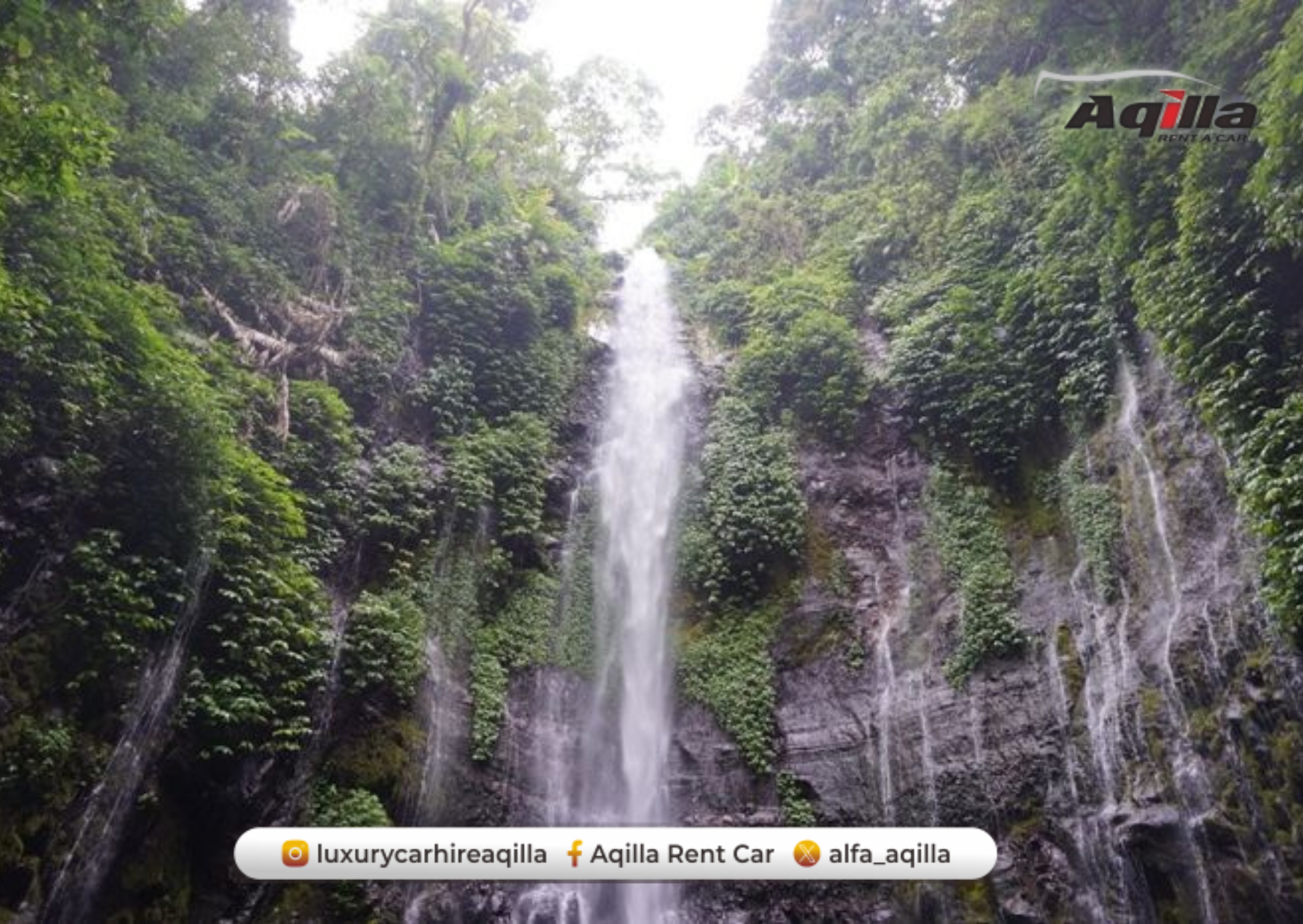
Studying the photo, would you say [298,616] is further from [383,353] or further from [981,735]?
[981,735]

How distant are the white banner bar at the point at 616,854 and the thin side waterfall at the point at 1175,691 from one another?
102 inches

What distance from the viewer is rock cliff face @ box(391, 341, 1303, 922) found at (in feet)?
21.0

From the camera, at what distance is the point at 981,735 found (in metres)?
8.30

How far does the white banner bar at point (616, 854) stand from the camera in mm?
4844

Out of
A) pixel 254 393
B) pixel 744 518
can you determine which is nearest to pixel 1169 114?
pixel 744 518

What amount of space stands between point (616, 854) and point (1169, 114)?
8.72m

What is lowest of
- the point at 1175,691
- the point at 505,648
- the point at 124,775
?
the point at 124,775

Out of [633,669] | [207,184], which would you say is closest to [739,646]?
[633,669]

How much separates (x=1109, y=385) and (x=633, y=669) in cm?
657

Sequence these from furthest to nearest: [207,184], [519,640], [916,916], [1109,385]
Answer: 1. [207,184]
2. [519,640]
3. [1109,385]
4. [916,916]

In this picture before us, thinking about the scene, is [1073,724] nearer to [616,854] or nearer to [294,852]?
[616,854]

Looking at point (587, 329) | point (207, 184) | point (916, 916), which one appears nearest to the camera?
point (916, 916)

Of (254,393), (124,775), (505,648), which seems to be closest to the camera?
(124,775)

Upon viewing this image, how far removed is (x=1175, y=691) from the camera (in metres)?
7.01
